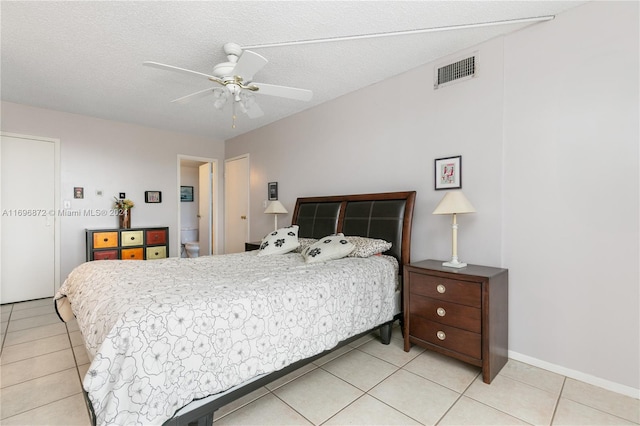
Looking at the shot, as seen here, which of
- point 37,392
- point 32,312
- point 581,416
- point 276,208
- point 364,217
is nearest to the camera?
point 581,416

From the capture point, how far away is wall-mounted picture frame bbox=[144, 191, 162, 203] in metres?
5.04

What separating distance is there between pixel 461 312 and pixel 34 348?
3530 mm

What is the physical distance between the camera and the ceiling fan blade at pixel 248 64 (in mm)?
2018

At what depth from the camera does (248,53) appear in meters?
1.97

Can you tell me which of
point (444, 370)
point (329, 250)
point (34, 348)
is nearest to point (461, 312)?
point (444, 370)

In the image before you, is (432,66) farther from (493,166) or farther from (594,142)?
(594,142)

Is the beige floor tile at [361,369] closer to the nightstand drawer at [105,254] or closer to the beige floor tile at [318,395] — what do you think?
the beige floor tile at [318,395]

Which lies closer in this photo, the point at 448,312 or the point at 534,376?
the point at 534,376

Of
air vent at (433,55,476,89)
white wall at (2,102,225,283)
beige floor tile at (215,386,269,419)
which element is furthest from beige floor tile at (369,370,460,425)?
white wall at (2,102,225,283)

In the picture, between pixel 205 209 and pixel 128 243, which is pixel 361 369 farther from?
pixel 205 209

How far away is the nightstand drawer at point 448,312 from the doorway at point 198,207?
4530 mm

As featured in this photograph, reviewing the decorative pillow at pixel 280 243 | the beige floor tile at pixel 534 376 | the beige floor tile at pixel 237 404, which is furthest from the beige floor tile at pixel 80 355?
the beige floor tile at pixel 534 376

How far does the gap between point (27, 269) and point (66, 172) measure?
1409 millimetres

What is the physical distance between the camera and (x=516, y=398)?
1.89m
